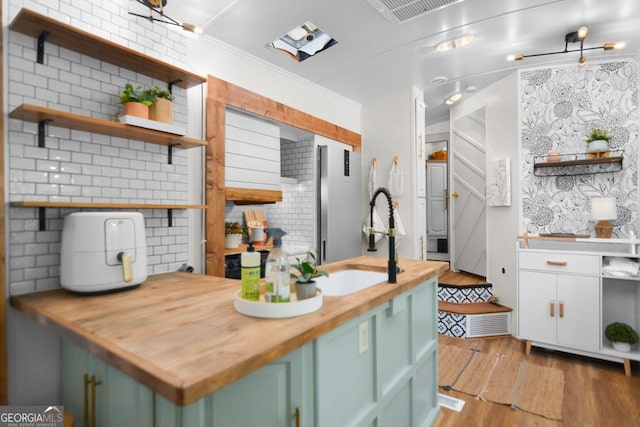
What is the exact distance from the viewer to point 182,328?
1.02 metres

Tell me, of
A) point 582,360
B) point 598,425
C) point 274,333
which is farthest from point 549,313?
point 274,333

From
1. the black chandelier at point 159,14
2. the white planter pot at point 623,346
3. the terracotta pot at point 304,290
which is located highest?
the black chandelier at point 159,14

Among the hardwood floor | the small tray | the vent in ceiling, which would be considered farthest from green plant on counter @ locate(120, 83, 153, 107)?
the hardwood floor

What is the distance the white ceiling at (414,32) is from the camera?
90.4 inches

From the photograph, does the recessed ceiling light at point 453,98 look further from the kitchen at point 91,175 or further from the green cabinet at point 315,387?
the green cabinet at point 315,387

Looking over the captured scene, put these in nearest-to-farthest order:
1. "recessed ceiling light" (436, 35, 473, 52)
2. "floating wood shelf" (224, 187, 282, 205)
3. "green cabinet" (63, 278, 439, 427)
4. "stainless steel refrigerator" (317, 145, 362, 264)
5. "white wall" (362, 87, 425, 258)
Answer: "green cabinet" (63, 278, 439, 427)
"floating wood shelf" (224, 187, 282, 205)
"recessed ceiling light" (436, 35, 473, 52)
"stainless steel refrigerator" (317, 145, 362, 264)
"white wall" (362, 87, 425, 258)

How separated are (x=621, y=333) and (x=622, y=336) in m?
0.03

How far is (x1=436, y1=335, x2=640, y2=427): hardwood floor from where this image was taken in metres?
2.19

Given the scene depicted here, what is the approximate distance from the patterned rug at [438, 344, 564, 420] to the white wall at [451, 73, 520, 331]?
0.85m

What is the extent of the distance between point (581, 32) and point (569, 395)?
2790 mm

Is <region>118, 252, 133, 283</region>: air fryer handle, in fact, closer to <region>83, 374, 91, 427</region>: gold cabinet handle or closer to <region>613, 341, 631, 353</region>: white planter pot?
<region>83, 374, 91, 427</region>: gold cabinet handle

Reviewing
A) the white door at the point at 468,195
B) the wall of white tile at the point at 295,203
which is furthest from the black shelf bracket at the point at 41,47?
the white door at the point at 468,195

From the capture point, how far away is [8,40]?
1.51m

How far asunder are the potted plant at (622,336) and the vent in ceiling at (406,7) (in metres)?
3.01
